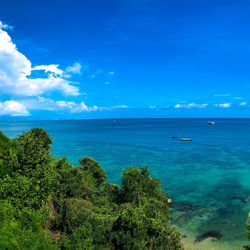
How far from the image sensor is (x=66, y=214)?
67.1 ft

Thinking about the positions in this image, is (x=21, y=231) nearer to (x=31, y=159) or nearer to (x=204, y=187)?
(x=31, y=159)

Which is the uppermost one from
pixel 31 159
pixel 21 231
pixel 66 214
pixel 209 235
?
pixel 31 159

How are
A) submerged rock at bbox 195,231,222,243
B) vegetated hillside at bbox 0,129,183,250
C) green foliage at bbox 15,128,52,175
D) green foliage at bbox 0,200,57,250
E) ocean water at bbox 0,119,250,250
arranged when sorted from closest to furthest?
green foliage at bbox 0,200,57,250 < vegetated hillside at bbox 0,129,183,250 < green foliage at bbox 15,128,52,175 < submerged rock at bbox 195,231,222,243 < ocean water at bbox 0,119,250,250

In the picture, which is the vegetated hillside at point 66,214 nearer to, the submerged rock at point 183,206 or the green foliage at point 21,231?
the green foliage at point 21,231

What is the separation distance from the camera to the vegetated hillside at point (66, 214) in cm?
1505

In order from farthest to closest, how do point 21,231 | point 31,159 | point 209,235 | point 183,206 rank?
point 183,206 < point 209,235 < point 31,159 < point 21,231

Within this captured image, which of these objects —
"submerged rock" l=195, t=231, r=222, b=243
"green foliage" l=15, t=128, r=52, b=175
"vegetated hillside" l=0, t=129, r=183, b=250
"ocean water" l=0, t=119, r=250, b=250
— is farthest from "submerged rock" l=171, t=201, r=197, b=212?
"green foliage" l=15, t=128, r=52, b=175

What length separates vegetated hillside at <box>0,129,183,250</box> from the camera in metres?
15.1

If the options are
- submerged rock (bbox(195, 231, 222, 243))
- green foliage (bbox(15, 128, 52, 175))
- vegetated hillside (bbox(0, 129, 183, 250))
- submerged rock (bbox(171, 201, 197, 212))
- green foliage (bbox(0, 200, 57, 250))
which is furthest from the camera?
submerged rock (bbox(171, 201, 197, 212))

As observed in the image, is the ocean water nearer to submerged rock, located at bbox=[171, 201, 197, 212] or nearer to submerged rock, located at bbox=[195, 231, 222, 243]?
submerged rock, located at bbox=[171, 201, 197, 212]

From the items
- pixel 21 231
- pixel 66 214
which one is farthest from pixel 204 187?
pixel 21 231

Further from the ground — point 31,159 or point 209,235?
point 31,159

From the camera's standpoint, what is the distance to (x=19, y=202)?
59.2 feet

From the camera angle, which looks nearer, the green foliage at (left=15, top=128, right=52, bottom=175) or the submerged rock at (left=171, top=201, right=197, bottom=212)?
the green foliage at (left=15, top=128, right=52, bottom=175)
